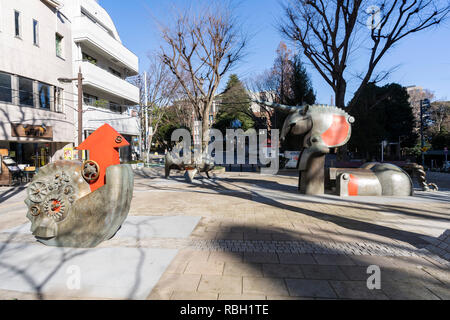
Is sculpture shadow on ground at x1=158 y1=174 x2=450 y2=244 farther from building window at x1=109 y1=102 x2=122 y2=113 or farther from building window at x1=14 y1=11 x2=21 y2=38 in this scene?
building window at x1=109 y1=102 x2=122 y2=113

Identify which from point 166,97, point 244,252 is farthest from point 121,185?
point 166,97

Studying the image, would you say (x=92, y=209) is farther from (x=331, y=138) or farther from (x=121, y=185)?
(x=331, y=138)

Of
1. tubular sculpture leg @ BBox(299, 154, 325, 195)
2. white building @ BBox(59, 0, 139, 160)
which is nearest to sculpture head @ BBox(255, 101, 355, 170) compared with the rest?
tubular sculpture leg @ BBox(299, 154, 325, 195)

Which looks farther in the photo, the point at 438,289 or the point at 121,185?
the point at 121,185

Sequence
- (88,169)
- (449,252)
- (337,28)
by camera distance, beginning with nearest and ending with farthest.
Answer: (449,252), (88,169), (337,28)

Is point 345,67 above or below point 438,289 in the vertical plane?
above

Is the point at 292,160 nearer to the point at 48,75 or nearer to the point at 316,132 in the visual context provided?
the point at 316,132

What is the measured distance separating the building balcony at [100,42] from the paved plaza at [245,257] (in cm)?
1725

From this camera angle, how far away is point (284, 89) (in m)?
28.1

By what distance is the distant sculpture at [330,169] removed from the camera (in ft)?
28.1

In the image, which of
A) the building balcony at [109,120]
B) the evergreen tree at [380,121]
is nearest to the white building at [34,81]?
the building balcony at [109,120]
